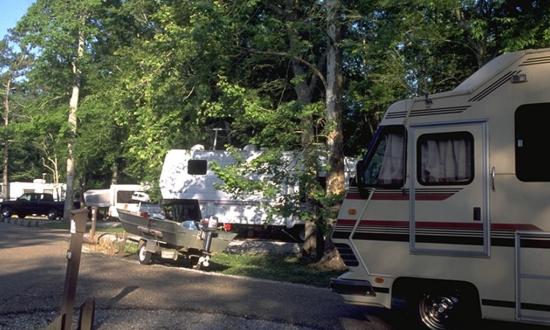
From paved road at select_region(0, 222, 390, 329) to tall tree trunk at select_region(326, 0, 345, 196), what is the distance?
4.71 metres

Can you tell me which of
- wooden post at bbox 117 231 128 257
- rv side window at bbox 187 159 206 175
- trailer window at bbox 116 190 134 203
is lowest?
wooden post at bbox 117 231 128 257

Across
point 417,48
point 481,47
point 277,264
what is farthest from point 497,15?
point 277,264

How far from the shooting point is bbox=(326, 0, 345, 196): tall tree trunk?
16.0 meters

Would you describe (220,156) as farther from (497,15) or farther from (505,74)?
(505,74)

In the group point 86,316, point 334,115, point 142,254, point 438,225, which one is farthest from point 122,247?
point 438,225

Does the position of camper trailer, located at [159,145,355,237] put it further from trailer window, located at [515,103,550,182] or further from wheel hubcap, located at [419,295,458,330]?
trailer window, located at [515,103,550,182]

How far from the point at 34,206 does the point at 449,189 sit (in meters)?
37.8

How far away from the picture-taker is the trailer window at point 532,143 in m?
6.95

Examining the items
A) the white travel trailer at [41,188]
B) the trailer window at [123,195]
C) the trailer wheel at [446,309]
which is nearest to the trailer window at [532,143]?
the trailer wheel at [446,309]

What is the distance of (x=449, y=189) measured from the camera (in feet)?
24.6

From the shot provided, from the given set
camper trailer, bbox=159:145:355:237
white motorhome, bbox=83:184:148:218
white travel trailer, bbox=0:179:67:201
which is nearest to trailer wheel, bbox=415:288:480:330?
camper trailer, bbox=159:145:355:237

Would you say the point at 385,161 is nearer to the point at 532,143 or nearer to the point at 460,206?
the point at 460,206

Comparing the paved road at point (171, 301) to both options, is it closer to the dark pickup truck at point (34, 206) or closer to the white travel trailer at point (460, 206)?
the white travel trailer at point (460, 206)

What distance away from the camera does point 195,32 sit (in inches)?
603
